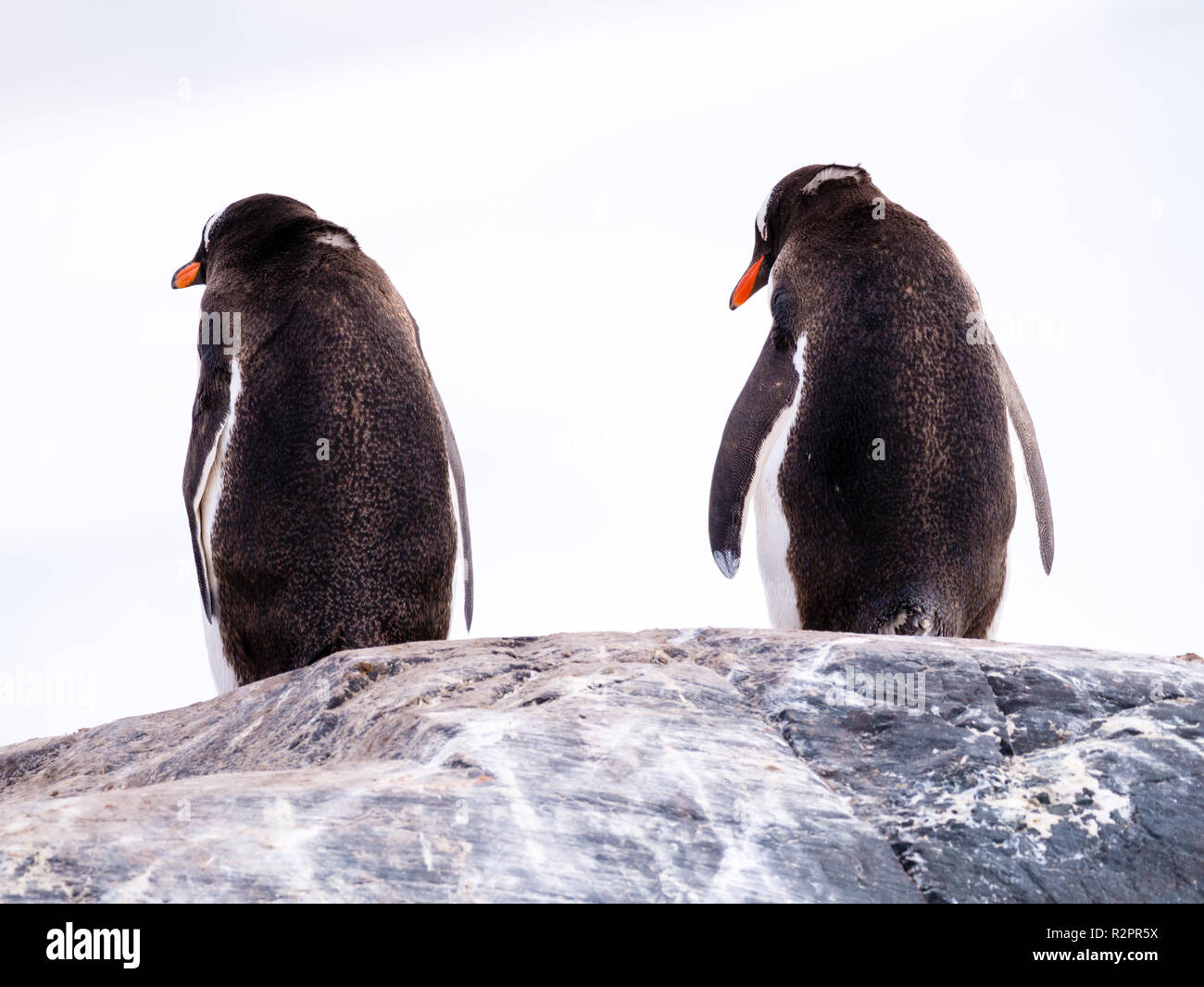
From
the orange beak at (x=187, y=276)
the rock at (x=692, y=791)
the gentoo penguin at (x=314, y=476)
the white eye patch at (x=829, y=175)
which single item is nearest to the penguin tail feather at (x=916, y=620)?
the rock at (x=692, y=791)

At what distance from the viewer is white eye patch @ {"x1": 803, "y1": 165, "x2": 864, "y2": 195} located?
4734mm

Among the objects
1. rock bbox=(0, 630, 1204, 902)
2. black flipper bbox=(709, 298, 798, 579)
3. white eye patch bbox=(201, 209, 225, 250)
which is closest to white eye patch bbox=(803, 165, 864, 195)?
black flipper bbox=(709, 298, 798, 579)

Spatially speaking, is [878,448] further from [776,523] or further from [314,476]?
[314,476]

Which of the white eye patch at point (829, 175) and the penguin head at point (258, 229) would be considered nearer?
the penguin head at point (258, 229)

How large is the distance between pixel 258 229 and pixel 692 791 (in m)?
2.94

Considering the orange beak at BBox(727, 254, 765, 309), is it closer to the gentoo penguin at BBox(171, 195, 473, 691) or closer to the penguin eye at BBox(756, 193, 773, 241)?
the penguin eye at BBox(756, 193, 773, 241)

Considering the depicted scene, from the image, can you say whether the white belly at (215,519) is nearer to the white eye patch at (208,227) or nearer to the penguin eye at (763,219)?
the white eye patch at (208,227)

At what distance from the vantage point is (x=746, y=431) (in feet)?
14.4

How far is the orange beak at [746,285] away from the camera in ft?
16.7

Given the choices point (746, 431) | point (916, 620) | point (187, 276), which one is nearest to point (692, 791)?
point (916, 620)

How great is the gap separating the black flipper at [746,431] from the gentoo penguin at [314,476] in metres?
0.84
